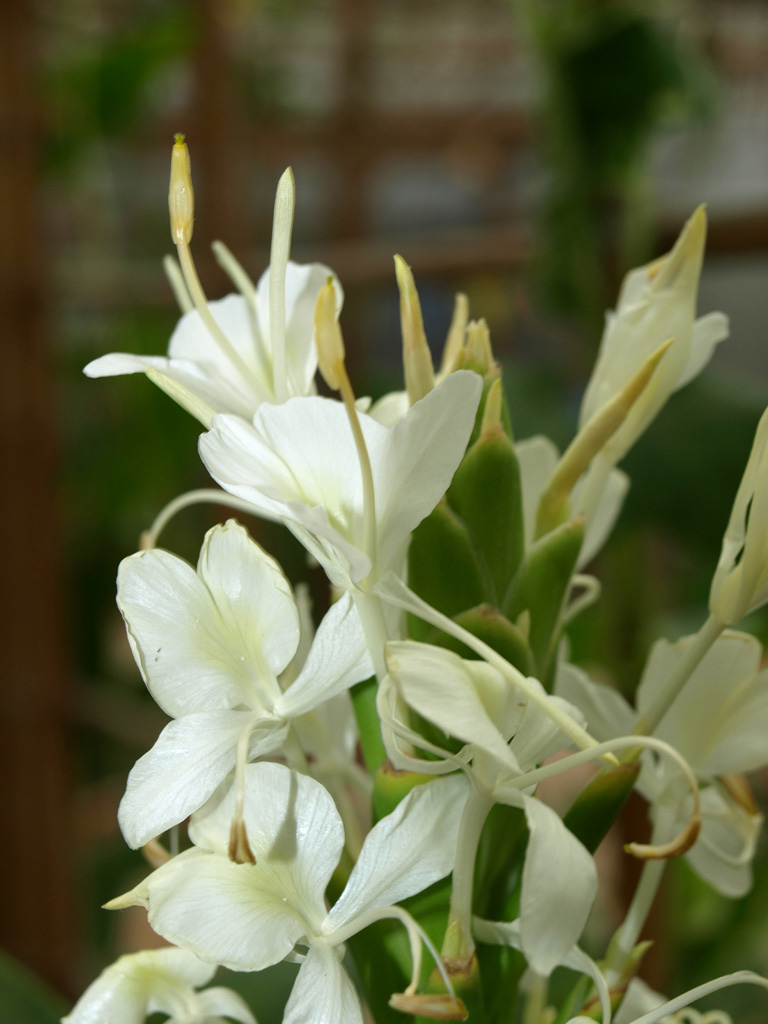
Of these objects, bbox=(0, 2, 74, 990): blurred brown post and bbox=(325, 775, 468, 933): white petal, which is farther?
bbox=(0, 2, 74, 990): blurred brown post

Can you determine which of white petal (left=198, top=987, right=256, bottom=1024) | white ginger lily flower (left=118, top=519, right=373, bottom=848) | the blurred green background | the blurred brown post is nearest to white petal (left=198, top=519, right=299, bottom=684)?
white ginger lily flower (left=118, top=519, right=373, bottom=848)

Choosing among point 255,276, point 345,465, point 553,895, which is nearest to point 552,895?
point 553,895

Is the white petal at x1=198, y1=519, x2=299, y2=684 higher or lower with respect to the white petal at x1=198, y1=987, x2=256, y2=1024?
higher

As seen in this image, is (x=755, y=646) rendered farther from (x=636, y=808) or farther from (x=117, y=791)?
(x=117, y=791)

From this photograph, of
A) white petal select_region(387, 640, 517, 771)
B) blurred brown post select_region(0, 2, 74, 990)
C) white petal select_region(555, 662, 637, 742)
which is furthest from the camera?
blurred brown post select_region(0, 2, 74, 990)

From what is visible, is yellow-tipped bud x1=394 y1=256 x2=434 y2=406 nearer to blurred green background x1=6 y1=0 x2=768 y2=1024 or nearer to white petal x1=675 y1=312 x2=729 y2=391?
white petal x1=675 y1=312 x2=729 y2=391

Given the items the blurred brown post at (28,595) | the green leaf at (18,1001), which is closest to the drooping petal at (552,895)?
the green leaf at (18,1001)
